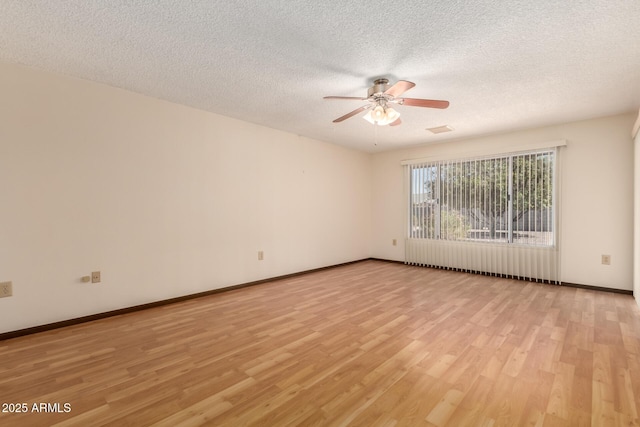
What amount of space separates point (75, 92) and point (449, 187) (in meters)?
5.51

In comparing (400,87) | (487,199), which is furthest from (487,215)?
(400,87)

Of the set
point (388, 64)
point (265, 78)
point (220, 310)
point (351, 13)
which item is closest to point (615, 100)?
point (388, 64)

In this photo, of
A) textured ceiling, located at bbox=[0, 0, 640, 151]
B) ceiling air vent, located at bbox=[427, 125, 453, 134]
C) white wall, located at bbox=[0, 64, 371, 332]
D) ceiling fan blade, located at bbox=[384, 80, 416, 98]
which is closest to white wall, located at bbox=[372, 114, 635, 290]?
textured ceiling, located at bbox=[0, 0, 640, 151]

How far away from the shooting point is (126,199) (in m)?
3.25

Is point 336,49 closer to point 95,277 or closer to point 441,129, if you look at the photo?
point 441,129

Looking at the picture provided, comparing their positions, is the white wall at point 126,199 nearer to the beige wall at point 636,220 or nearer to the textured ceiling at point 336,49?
the textured ceiling at point 336,49

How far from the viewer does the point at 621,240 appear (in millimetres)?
3924

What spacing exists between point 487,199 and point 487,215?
0.89 ft

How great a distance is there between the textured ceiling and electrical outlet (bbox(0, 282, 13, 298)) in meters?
1.96

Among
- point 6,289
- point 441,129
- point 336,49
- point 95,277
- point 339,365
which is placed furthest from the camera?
point 441,129

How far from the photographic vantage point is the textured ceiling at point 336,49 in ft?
6.27

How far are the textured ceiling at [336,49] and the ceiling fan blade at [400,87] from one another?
243mm

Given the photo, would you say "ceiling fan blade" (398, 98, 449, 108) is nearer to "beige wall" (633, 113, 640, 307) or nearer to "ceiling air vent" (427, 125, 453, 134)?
"ceiling air vent" (427, 125, 453, 134)

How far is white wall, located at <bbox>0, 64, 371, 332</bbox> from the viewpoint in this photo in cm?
267
